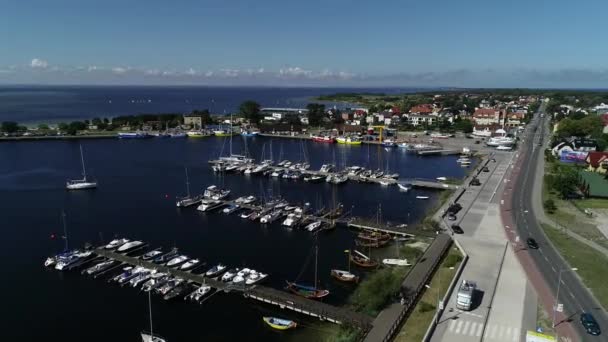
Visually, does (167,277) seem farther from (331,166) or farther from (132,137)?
(132,137)

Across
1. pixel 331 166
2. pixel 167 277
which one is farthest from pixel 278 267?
pixel 331 166

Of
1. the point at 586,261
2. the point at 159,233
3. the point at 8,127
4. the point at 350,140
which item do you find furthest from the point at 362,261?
the point at 8,127

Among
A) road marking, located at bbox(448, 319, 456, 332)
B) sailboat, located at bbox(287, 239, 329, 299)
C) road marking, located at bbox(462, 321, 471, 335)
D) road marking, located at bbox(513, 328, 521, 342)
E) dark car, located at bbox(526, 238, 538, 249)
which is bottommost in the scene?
sailboat, located at bbox(287, 239, 329, 299)

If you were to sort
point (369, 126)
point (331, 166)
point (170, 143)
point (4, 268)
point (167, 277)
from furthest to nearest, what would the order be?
point (369, 126) → point (170, 143) → point (331, 166) → point (4, 268) → point (167, 277)

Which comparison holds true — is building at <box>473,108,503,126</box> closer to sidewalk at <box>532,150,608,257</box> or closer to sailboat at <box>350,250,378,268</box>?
sidewalk at <box>532,150,608,257</box>

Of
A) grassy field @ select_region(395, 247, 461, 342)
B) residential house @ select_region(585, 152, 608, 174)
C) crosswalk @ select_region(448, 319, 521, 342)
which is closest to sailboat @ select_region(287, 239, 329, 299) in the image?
grassy field @ select_region(395, 247, 461, 342)

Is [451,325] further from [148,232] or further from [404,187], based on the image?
[404,187]
